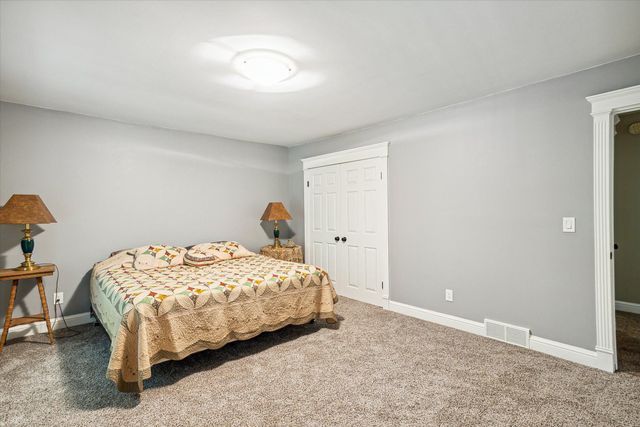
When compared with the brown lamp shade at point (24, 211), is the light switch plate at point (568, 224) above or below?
below

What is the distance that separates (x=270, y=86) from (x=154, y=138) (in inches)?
81.4

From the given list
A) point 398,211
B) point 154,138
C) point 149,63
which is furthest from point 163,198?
point 398,211

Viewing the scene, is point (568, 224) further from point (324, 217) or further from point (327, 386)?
point (324, 217)

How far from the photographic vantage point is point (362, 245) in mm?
4254

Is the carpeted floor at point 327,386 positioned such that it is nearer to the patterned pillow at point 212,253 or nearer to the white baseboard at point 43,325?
the white baseboard at point 43,325

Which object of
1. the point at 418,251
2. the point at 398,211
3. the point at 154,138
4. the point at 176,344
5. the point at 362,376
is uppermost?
the point at 154,138

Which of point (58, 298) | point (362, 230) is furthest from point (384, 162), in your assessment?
point (58, 298)

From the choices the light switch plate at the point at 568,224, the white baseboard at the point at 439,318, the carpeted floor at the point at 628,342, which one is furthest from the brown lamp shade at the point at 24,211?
the carpeted floor at the point at 628,342

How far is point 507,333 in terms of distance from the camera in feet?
9.52

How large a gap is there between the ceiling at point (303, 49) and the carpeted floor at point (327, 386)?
228 centimetres

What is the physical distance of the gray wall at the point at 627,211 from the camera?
12.3 feet

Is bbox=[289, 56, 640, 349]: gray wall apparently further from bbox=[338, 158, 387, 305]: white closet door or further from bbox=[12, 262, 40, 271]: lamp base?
bbox=[12, 262, 40, 271]: lamp base

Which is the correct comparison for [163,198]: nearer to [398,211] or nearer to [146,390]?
[146,390]

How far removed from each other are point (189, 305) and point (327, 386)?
1189mm
